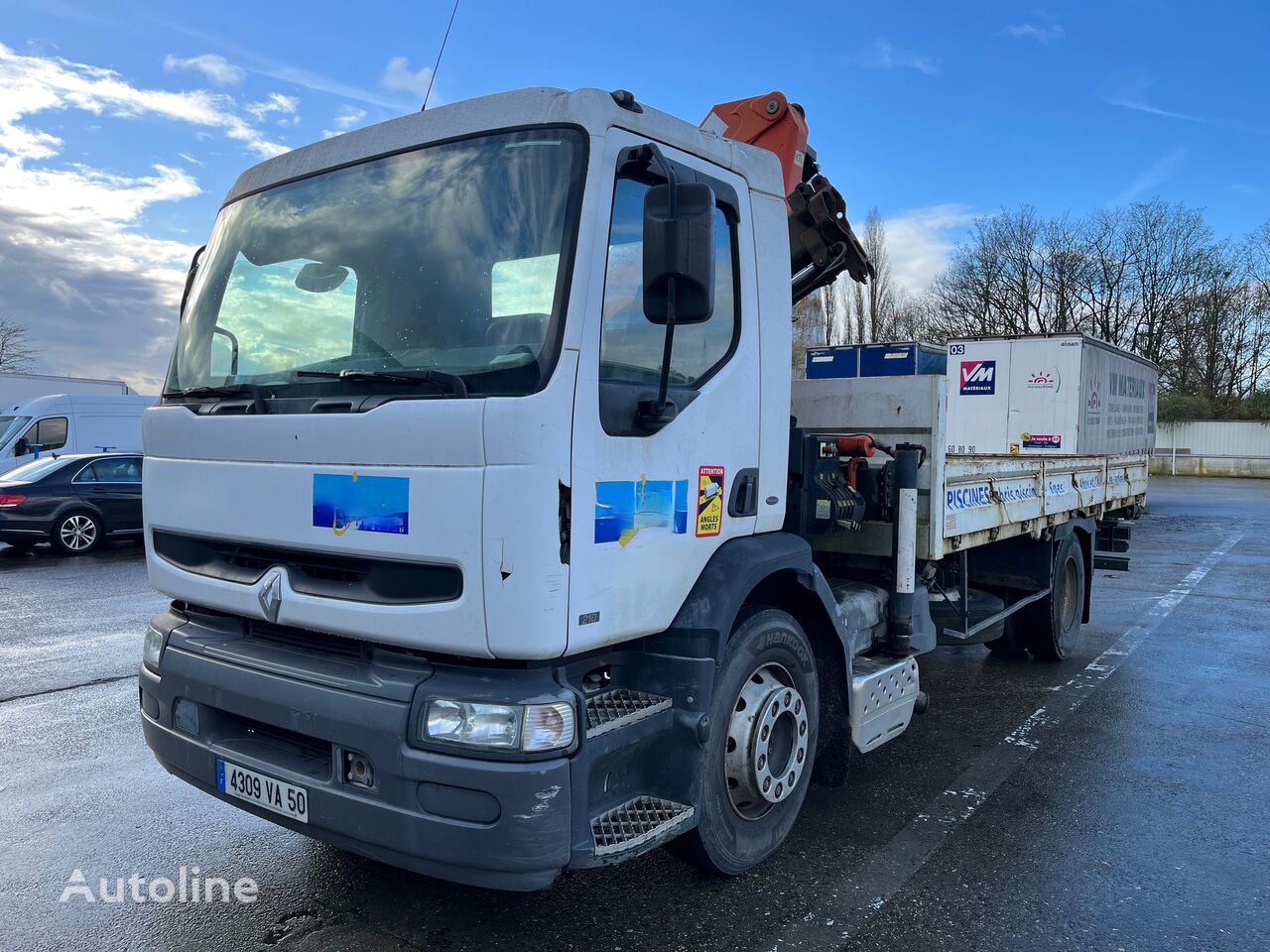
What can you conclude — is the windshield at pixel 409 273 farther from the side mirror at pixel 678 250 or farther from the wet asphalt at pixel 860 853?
the wet asphalt at pixel 860 853

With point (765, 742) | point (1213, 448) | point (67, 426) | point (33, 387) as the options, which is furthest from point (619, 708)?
point (1213, 448)

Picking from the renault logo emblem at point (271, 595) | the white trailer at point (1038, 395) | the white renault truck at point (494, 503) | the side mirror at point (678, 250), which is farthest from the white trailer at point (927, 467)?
the white trailer at point (1038, 395)

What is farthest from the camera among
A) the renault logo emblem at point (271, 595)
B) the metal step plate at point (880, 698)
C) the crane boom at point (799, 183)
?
the crane boom at point (799, 183)

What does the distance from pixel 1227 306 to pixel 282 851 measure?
165 ft

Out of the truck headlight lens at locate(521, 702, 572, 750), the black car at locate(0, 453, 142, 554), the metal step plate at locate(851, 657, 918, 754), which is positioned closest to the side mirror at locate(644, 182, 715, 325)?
the truck headlight lens at locate(521, 702, 572, 750)

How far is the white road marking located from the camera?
3205 mm

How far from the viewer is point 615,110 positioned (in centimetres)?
288

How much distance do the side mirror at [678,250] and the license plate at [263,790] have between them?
1.84 metres

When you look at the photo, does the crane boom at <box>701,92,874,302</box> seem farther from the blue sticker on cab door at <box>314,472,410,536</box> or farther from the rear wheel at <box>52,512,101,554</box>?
the rear wheel at <box>52,512,101,554</box>

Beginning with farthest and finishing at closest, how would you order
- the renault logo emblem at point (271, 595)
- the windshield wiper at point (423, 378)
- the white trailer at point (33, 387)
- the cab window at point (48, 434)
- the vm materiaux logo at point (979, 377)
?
the white trailer at point (33, 387) → the cab window at point (48, 434) → the vm materiaux logo at point (979, 377) → the renault logo emblem at point (271, 595) → the windshield wiper at point (423, 378)

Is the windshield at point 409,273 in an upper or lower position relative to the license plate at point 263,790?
upper

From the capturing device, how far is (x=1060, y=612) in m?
7.17

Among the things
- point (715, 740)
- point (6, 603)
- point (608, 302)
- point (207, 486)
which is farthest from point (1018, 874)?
point (6, 603)

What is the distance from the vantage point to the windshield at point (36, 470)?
42.8 ft
